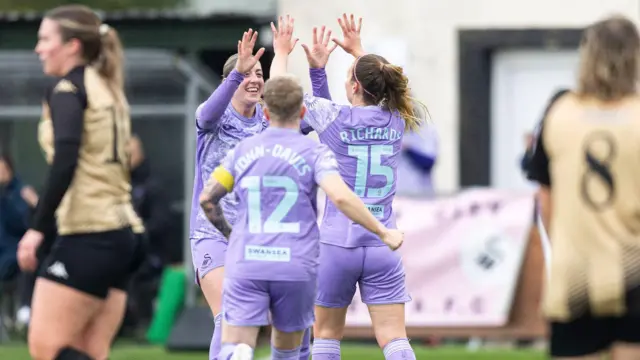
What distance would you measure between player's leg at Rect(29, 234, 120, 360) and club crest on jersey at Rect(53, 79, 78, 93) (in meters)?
0.74

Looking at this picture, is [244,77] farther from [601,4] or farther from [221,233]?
[601,4]

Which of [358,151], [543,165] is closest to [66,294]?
[358,151]

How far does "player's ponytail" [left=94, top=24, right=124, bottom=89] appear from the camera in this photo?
8227mm

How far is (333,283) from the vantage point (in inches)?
340

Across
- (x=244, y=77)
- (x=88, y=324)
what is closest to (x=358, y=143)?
(x=244, y=77)

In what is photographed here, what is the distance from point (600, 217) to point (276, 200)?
1900 millimetres

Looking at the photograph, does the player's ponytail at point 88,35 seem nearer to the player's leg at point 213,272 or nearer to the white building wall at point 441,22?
the player's leg at point 213,272

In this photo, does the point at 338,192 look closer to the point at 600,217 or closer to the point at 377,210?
the point at 377,210

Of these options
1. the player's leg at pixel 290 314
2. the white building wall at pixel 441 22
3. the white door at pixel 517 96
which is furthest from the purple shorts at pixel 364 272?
the white door at pixel 517 96

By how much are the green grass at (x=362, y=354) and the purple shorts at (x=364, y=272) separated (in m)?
4.74

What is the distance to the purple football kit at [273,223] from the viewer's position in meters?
7.30

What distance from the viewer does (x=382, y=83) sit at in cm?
866

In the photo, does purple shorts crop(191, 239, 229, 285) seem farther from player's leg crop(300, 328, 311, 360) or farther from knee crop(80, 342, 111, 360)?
knee crop(80, 342, 111, 360)

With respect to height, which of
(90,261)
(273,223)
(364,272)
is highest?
(273,223)
